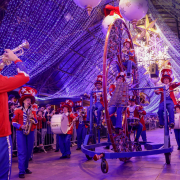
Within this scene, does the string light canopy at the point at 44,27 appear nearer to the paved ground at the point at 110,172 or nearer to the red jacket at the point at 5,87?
the paved ground at the point at 110,172

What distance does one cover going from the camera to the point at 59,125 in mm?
5215

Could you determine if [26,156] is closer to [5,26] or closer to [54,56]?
[5,26]

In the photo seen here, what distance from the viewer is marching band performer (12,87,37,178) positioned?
11.9ft

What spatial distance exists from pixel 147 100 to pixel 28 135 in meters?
3.35

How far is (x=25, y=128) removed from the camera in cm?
368

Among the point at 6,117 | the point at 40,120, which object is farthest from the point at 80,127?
the point at 6,117

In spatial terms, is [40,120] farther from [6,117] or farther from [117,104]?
[6,117]

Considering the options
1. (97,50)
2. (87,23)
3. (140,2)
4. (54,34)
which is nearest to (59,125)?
(140,2)

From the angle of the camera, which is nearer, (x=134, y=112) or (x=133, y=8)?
(x=133, y=8)

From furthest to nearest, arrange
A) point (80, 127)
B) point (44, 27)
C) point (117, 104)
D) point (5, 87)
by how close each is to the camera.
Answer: point (44, 27) → point (80, 127) → point (117, 104) → point (5, 87)

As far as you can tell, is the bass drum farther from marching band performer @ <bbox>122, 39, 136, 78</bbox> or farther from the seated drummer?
marching band performer @ <bbox>122, 39, 136, 78</bbox>

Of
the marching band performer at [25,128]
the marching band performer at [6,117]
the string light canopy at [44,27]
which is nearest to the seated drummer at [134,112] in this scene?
the marching band performer at [25,128]

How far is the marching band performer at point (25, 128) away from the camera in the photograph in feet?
11.9

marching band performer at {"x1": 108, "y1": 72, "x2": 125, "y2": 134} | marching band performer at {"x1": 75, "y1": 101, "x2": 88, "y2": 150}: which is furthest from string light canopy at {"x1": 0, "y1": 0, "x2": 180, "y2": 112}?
marching band performer at {"x1": 108, "y1": 72, "x2": 125, "y2": 134}
